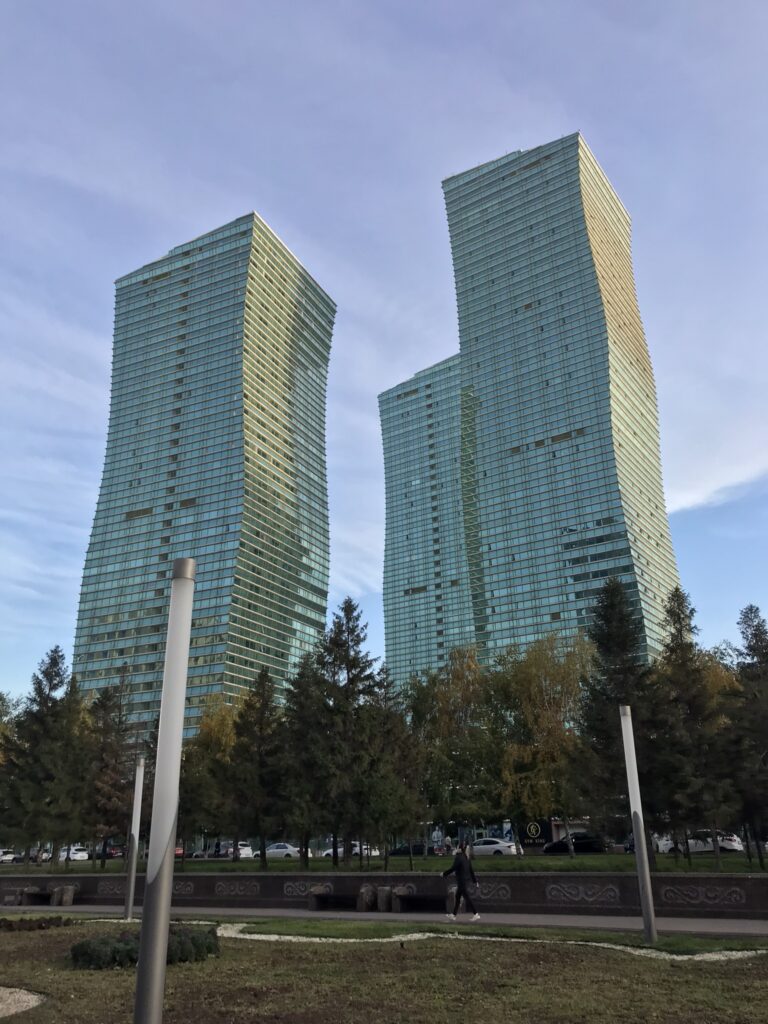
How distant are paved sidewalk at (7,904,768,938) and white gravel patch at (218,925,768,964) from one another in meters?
1.93

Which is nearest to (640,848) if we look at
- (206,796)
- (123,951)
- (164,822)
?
(123,951)

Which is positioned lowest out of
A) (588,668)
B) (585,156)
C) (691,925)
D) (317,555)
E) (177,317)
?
(691,925)

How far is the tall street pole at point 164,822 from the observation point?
5.64 meters

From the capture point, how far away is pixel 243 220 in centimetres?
15812

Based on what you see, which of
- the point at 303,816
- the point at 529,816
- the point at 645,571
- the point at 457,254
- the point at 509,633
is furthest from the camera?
the point at 457,254

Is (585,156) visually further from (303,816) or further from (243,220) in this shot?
(303,816)

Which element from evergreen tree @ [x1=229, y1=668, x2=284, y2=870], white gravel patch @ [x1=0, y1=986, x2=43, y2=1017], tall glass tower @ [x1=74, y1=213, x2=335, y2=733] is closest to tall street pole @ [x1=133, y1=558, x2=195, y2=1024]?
white gravel patch @ [x1=0, y1=986, x2=43, y2=1017]

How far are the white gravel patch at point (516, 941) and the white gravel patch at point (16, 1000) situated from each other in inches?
225

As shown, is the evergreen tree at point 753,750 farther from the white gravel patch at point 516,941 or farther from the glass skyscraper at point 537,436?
the glass skyscraper at point 537,436

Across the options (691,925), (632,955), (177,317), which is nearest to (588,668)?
(691,925)

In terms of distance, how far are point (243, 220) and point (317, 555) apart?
73.5 meters

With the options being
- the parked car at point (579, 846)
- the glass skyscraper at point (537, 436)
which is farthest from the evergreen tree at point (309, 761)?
the glass skyscraper at point (537, 436)

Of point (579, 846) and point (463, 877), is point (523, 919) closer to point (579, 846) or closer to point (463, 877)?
point (463, 877)

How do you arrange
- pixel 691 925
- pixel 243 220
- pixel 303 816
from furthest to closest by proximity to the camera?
pixel 243 220 < pixel 303 816 < pixel 691 925
